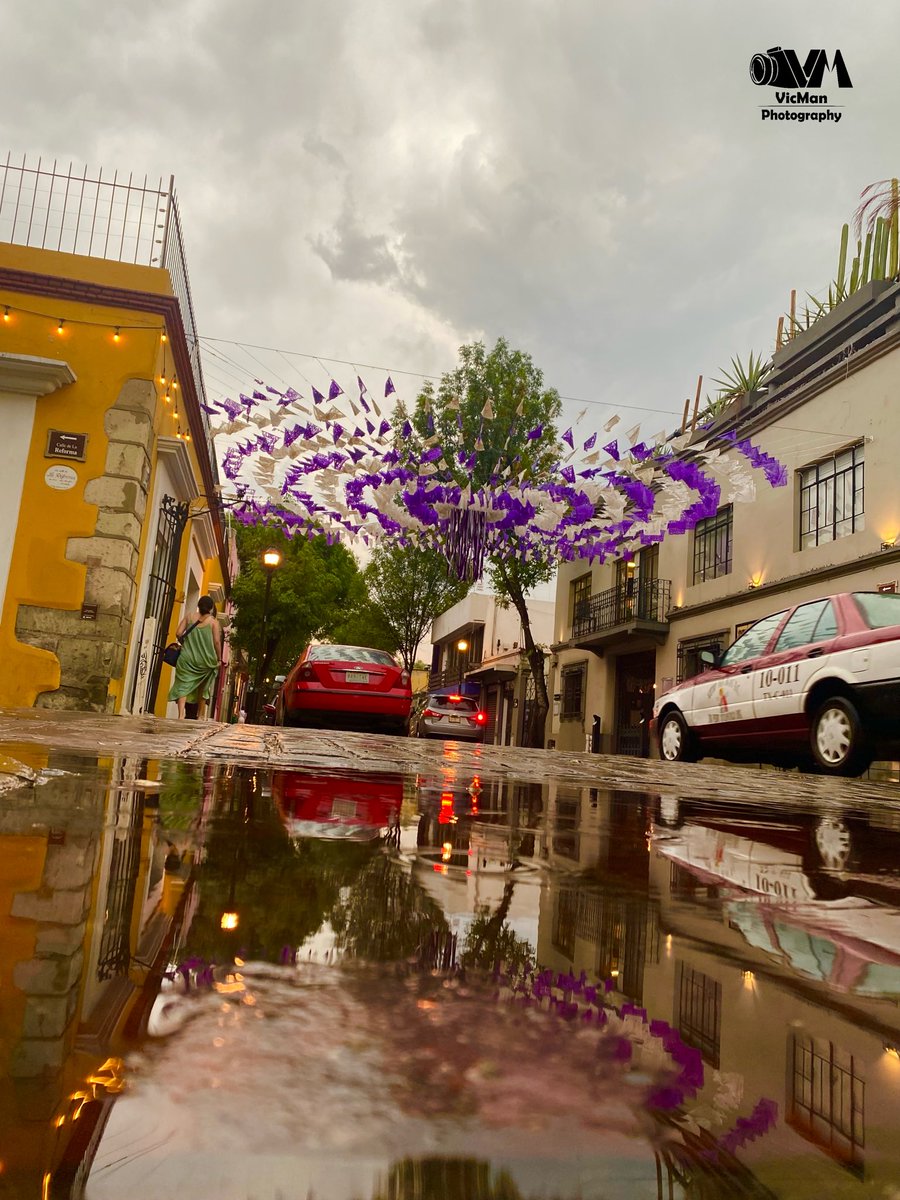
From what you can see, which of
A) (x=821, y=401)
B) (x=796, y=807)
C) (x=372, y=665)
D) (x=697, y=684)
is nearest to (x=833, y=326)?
(x=821, y=401)

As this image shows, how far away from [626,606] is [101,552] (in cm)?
1624

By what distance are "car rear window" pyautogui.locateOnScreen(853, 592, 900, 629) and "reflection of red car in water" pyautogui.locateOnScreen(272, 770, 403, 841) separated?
573 centimetres

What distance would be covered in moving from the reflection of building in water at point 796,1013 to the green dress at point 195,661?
9.35 metres

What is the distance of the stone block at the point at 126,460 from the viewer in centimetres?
1040

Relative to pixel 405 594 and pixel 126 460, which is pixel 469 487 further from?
pixel 405 594

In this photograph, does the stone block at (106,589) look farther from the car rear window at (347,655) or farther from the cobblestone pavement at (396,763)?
the cobblestone pavement at (396,763)

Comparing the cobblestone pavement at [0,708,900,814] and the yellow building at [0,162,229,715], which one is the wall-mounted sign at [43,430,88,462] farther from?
the cobblestone pavement at [0,708,900,814]

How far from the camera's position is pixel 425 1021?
2.13 ft

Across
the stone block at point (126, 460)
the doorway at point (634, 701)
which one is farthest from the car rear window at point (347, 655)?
the doorway at point (634, 701)

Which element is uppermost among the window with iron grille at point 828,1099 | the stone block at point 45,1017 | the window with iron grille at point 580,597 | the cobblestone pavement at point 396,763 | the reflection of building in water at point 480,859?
the window with iron grille at point 580,597

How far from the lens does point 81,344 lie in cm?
1072

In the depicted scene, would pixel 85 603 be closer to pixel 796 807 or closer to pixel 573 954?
pixel 796 807

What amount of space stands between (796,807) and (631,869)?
2.67 meters

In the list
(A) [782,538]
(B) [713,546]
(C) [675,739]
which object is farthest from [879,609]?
(B) [713,546]
